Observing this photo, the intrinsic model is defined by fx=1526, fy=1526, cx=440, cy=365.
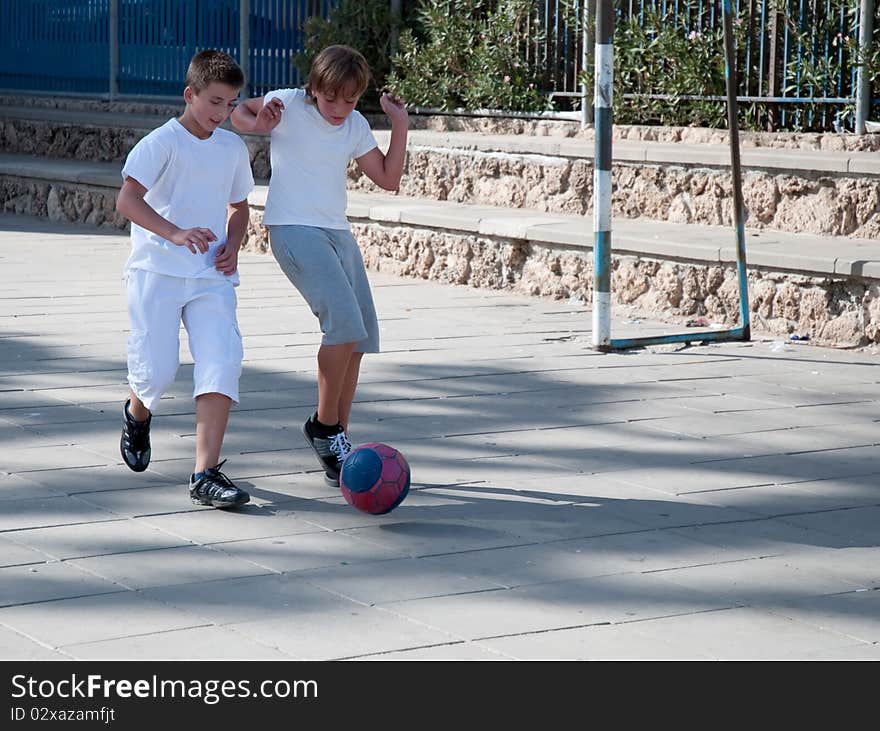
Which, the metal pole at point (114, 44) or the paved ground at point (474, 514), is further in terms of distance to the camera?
the metal pole at point (114, 44)

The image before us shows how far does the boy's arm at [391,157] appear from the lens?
5.59 metres

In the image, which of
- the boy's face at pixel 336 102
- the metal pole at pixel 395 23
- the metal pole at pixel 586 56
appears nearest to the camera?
the boy's face at pixel 336 102

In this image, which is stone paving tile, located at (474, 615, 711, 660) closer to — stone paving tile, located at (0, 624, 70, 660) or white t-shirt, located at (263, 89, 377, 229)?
stone paving tile, located at (0, 624, 70, 660)

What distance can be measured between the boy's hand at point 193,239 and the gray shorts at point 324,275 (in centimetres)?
46

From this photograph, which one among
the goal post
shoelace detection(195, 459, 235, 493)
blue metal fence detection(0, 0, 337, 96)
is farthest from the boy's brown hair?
blue metal fence detection(0, 0, 337, 96)

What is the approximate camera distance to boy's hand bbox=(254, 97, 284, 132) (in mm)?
5371

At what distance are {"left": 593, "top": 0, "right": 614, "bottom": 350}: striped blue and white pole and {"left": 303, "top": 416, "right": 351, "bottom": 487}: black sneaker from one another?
2919 millimetres

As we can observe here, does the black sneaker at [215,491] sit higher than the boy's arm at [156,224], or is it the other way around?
the boy's arm at [156,224]

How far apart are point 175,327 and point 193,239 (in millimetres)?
400

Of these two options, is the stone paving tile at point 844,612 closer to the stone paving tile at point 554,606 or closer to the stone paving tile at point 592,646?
the stone paving tile at point 554,606

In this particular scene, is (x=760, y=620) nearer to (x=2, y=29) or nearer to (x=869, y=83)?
(x=869, y=83)

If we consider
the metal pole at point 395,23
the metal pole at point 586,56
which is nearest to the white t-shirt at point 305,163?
the metal pole at point 586,56

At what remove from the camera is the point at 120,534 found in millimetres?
4785
